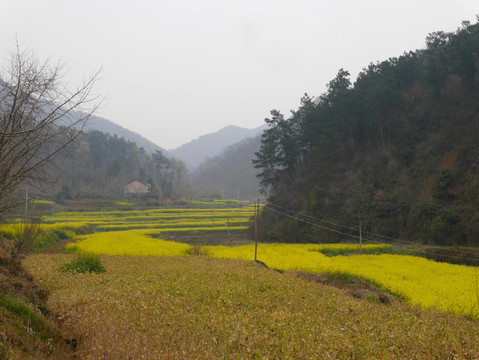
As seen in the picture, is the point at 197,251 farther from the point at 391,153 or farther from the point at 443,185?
the point at 391,153

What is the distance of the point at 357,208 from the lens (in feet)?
110

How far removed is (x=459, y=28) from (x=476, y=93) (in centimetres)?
960

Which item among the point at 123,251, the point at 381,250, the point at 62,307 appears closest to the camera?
the point at 62,307

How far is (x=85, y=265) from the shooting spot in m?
13.9

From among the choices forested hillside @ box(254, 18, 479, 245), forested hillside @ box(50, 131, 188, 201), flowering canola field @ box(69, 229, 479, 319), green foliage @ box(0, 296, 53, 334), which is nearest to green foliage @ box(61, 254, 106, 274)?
flowering canola field @ box(69, 229, 479, 319)

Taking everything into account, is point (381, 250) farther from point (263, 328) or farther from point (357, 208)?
point (263, 328)

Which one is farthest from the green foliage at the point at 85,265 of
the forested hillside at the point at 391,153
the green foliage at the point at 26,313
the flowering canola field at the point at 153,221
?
the flowering canola field at the point at 153,221

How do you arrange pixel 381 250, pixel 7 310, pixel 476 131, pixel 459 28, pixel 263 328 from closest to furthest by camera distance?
pixel 7 310 < pixel 263 328 < pixel 381 250 < pixel 476 131 < pixel 459 28

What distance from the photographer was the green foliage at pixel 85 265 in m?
13.5

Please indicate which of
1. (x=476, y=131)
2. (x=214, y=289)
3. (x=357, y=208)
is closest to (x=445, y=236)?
(x=357, y=208)

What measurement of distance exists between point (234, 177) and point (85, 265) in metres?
129

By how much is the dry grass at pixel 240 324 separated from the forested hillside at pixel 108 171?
6618 cm

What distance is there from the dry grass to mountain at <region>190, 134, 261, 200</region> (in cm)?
10968

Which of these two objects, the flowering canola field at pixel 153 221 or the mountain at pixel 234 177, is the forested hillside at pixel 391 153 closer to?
the flowering canola field at pixel 153 221
